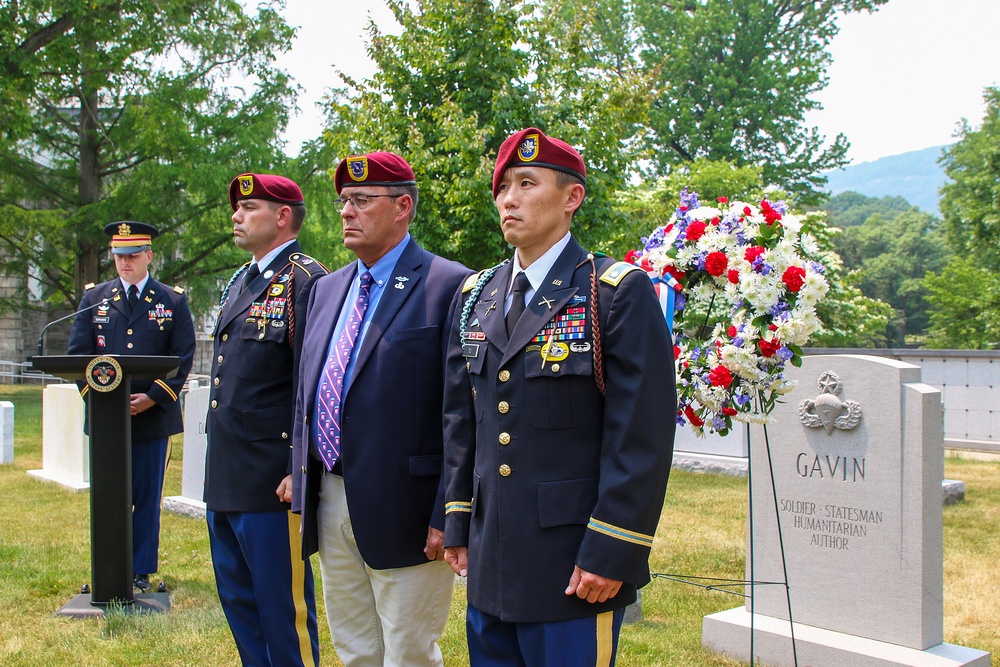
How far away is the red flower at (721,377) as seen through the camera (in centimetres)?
457

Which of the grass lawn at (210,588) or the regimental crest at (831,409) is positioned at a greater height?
the regimental crest at (831,409)

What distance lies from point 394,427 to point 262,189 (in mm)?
1488

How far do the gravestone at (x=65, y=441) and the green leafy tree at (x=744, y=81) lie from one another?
30.3 metres

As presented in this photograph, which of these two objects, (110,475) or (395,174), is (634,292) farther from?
(110,475)

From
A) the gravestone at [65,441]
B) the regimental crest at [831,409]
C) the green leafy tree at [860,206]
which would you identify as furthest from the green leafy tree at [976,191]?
the green leafy tree at [860,206]

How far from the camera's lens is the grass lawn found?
5.20 metres

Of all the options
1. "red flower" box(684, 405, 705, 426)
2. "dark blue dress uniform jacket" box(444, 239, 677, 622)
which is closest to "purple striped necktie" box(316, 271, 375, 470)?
"dark blue dress uniform jacket" box(444, 239, 677, 622)

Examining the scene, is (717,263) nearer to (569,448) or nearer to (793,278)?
(793,278)

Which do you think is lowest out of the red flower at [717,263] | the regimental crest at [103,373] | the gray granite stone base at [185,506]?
the gray granite stone base at [185,506]

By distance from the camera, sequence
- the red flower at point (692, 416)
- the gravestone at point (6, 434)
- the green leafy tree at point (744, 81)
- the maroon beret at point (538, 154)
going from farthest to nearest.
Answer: the green leafy tree at point (744, 81) → the gravestone at point (6, 434) → the red flower at point (692, 416) → the maroon beret at point (538, 154)

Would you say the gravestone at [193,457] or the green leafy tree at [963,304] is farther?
the green leafy tree at [963,304]

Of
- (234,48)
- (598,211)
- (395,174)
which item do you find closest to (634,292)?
(395,174)

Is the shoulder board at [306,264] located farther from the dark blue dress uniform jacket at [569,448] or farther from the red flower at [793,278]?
the red flower at [793,278]

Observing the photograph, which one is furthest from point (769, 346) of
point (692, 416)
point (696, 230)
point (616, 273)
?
point (616, 273)
